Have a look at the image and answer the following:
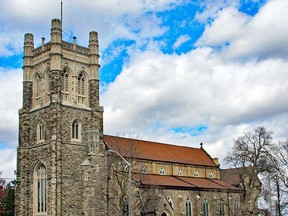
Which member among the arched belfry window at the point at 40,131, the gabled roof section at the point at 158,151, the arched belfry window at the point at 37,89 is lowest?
the gabled roof section at the point at 158,151

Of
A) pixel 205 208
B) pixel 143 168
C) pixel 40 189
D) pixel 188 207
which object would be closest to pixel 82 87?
pixel 40 189

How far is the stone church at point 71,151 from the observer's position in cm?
5078

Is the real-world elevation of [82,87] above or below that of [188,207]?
above

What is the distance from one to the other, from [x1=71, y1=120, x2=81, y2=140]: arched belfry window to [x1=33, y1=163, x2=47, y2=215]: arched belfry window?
4779mm

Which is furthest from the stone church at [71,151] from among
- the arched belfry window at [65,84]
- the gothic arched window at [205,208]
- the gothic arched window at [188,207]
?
the gothic arched window at [205,208]

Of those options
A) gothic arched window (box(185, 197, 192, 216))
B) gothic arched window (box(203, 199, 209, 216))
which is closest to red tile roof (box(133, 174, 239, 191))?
gothic arched window (box(185, 197, 192, 216))

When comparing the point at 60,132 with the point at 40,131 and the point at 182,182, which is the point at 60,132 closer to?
the point at 40,131

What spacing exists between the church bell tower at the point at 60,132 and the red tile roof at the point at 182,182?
634 centimetres

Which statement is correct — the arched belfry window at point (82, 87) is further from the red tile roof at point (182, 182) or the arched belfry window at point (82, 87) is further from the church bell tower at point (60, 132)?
the red tile roof at point (182, 182)

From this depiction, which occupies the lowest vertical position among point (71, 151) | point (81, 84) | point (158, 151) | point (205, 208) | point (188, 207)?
point (205, 208)

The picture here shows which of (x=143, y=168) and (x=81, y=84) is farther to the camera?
(x=143, y=168)

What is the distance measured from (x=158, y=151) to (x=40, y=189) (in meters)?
18.6

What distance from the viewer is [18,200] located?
176ft

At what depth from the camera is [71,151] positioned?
2048 inches
